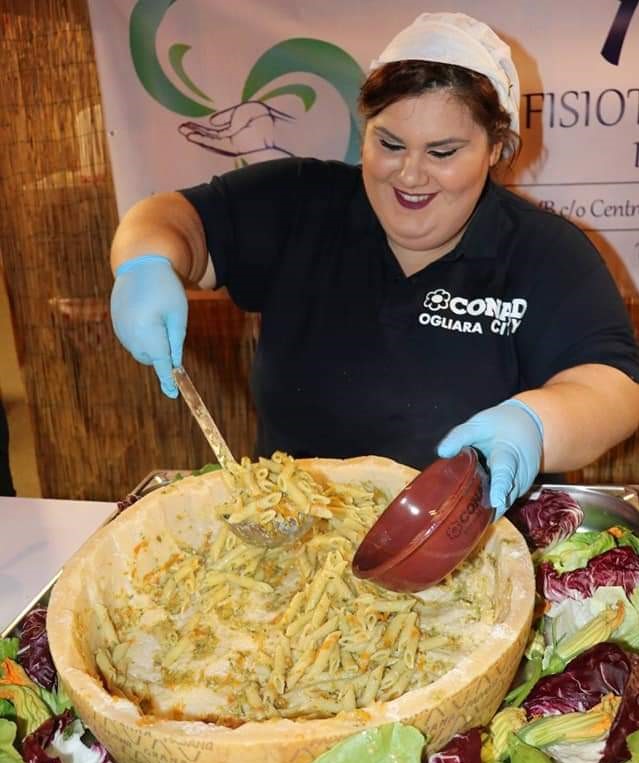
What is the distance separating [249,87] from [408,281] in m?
1.54

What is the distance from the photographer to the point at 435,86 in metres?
1.85

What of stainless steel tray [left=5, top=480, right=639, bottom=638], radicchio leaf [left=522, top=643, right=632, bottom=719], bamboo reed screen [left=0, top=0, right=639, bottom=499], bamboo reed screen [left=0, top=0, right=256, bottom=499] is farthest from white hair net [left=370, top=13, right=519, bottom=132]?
bamboo reed screen [left=0, top=0, right=256, bottom=499]

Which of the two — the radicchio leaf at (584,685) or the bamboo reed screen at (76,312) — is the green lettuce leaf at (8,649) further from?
the bamboo reed screen at (76,312)

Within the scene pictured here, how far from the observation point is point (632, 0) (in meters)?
2.94

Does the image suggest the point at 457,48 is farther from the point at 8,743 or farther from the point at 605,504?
the point at 8,743

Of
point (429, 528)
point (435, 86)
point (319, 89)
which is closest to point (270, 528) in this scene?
point (429, 528)

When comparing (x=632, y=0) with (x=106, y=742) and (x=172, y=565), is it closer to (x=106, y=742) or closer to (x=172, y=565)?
(x=172, y=565)

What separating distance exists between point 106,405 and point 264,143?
1537mm

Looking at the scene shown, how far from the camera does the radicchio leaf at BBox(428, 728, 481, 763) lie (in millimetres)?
1146

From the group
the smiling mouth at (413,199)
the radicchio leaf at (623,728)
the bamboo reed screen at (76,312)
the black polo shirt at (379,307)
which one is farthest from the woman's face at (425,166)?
the bamboo reed screen at (76,312)

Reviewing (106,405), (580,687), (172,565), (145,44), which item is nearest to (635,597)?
(580,687)

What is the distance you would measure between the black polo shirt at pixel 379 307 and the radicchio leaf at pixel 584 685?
0.72 meters

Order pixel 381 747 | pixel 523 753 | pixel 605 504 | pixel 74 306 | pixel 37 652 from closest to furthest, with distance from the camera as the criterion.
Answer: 1. pixel 381 747
2. pixel 523 753
3. pixel 37 652
4. pixel 605 504
5. pixel 74 306

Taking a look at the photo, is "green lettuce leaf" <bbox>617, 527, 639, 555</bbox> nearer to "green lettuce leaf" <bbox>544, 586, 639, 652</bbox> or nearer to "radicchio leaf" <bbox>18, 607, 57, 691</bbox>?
"green lettuce leaf" <bbox>544, 586, 639, 652</bbox>
